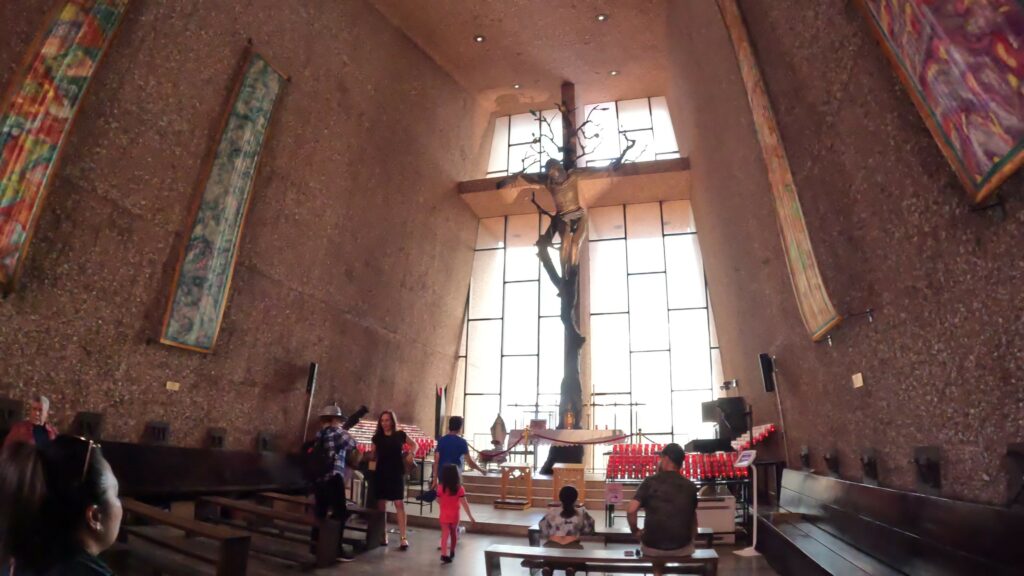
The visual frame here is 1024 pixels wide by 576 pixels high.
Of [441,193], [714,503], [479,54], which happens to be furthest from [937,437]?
[479,54]

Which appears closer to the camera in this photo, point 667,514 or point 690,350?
point 667,514

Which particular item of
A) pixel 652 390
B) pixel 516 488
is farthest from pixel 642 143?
pixel 516 488

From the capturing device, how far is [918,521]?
2.96 metres

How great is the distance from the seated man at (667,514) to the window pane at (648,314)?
10282 millimetres

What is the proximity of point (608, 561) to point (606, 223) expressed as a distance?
11918 millimetres

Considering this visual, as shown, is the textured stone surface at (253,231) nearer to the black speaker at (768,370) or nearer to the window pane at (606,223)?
the window pane at (606,223)

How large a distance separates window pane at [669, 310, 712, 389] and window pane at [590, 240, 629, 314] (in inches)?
52.0

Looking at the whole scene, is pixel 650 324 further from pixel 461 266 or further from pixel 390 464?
pixel 390 464

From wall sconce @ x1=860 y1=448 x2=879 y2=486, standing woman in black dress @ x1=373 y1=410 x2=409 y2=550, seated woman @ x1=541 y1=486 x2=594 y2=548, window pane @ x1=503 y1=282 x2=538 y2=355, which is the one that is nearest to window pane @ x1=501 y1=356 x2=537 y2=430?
window pane @ x1=503 y1=282 x2=538 y2=355

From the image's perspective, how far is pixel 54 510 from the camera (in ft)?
3.58

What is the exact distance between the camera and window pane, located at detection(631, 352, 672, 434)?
502 inches

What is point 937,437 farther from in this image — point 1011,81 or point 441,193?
point 441,193

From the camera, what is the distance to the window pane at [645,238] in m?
14.0

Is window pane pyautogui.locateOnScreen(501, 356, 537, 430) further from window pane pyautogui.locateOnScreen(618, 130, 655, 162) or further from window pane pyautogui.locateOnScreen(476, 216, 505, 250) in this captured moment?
window pane pyautogui.locateOnScreen(618, 130, 655, 162)
